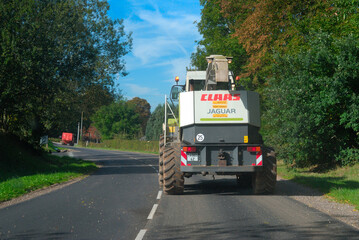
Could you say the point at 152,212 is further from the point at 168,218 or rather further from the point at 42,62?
the point at 42,62

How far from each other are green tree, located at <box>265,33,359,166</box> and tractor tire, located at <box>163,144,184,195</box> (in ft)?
23.1

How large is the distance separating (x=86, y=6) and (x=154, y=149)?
111ft

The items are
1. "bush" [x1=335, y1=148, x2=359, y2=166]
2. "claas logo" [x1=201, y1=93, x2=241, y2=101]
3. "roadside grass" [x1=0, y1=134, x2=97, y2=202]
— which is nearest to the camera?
"claas logo" [x1=201, y1=93, x2=241, y2=101]

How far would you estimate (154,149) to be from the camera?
62.5 m

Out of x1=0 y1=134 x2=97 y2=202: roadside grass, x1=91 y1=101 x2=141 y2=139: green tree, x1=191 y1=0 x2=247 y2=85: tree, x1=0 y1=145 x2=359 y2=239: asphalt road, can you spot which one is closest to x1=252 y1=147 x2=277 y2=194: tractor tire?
x1=0 y1=145 x2=359 y2=239: asphalt road

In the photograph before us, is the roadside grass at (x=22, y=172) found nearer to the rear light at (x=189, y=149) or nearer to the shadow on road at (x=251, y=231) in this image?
the rear light at (x=189, y=149)

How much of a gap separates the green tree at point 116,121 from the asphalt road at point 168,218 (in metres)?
90.7

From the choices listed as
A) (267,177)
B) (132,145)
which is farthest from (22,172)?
(132,145)

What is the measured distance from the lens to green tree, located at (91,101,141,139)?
338 ft

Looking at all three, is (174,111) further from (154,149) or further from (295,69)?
(154,149)

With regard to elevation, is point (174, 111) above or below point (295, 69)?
below

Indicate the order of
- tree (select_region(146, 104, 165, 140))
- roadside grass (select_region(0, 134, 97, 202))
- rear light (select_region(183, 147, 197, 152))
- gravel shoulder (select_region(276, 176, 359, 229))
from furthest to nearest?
A: tree (select_region(146, 104, 165, 140)) → roadside grass (select_region(0, 134, 97, 202)) → rear light (select_region(183, 147, 197, 152)) → gravel shoulder (select_region(276, 176, 359, 229))

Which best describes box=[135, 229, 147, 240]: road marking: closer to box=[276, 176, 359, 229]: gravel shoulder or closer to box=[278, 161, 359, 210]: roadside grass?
box=[276, 176, 359, 229]: gravel shoulder

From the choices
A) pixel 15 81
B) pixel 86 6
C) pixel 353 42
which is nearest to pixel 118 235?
pixel 353 42
